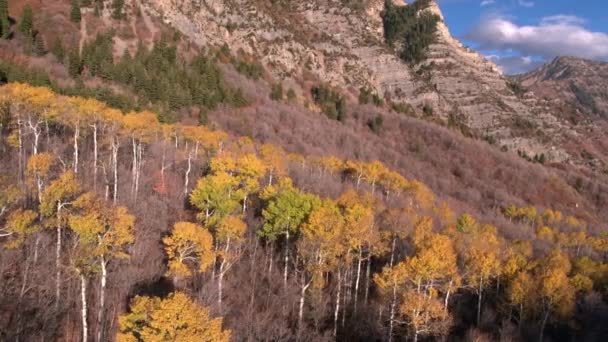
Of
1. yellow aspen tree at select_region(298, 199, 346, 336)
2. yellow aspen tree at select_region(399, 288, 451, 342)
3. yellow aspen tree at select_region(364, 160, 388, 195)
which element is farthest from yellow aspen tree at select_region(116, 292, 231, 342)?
yellow aspen tree at select_region(364, 160, 388, 195)

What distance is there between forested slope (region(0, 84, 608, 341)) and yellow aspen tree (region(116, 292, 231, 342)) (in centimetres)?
7

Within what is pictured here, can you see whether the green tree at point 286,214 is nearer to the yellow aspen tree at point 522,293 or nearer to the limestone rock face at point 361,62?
the yellow aspen tree at point 522,293

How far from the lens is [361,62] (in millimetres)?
172875

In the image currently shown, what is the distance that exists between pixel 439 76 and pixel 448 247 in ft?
492

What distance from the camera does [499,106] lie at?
540 feet

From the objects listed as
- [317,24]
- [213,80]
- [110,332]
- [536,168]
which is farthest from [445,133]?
[110,332]

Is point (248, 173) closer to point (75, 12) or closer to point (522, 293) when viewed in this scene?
point (522, 293)

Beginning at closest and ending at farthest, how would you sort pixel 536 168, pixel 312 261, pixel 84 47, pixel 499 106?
pixel 312 261 < pixel 84 47 < pixel 536 168 < pixel 499 106

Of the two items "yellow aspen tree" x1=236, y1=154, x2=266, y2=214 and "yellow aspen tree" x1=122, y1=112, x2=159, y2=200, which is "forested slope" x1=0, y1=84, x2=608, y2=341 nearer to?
"yellow aspen tree" x1=236, y1=154, x2=266, y2=214

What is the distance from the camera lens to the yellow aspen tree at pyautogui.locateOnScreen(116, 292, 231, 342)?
62.7ft

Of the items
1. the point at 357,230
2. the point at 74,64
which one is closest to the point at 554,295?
the point at 357,230

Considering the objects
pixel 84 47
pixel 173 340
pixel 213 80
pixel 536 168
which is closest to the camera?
pixel 173 340

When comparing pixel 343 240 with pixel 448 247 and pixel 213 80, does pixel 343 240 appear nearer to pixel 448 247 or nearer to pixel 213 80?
pixel 448 247

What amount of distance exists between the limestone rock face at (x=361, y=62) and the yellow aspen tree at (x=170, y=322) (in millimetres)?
99191
